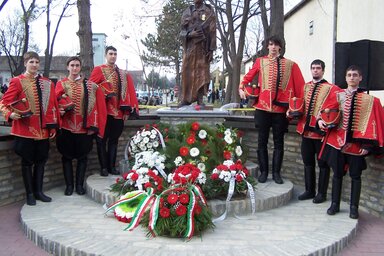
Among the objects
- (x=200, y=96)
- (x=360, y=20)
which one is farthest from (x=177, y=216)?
(x=360, y=20)

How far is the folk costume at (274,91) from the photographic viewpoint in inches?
238

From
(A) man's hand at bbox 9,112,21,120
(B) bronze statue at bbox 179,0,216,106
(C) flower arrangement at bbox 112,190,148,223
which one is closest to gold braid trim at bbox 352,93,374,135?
(C) flower arrangement at bbox 112,190,148,223

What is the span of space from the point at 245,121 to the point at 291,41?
18.2 m

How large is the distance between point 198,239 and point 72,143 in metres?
2.61

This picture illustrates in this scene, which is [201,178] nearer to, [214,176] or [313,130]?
[214,176]

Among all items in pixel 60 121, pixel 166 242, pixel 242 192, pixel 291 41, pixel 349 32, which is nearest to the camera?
pixel 166 242

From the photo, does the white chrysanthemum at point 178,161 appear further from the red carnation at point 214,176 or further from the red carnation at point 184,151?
the red carnation at point 214,176

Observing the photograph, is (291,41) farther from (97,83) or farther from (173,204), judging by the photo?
(173,204)

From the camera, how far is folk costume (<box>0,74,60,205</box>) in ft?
17.7

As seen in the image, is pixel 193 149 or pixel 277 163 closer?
pixel 193 149

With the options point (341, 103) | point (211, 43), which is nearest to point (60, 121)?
point (211, 43)

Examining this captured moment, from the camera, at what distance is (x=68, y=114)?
6027mm

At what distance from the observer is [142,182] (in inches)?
208

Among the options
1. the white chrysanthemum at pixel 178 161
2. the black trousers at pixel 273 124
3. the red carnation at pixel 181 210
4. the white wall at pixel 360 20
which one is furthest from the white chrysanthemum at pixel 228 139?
the white wall at pixel 360 20
